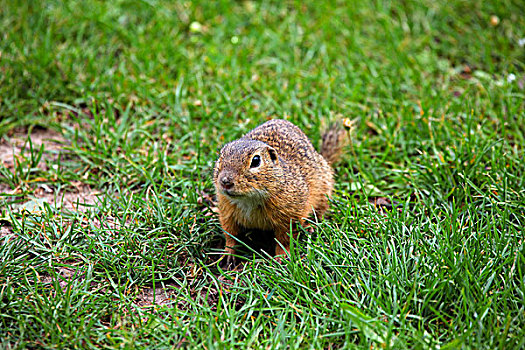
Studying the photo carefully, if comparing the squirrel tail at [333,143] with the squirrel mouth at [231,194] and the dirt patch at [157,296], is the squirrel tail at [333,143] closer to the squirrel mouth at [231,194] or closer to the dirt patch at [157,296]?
the squirrel mouth at [231,194]

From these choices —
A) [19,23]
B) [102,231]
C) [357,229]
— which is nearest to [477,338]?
[357,229]

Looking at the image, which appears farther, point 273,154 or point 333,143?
point 333,143

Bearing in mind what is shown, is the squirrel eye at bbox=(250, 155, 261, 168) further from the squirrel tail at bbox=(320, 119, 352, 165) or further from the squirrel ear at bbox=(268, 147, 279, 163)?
the squirrel tail at bbox=(320, 119, 352, 165)

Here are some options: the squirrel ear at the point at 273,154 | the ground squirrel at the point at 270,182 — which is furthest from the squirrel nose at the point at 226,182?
the squirrel ear at the point at 273,154

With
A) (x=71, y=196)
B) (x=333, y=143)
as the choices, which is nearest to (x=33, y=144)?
(x=71, y=196)

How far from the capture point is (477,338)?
281cm

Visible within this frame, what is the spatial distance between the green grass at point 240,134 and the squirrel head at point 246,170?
1.66 ft

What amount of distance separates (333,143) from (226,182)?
1.57m

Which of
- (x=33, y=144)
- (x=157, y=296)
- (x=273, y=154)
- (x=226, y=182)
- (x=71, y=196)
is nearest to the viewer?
(x=226, y=182)

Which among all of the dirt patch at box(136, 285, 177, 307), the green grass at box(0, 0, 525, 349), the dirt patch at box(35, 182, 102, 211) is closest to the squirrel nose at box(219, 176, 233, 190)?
the green grass at box(0, 0, 525, 349)

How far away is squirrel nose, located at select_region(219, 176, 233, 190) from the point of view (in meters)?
3.32

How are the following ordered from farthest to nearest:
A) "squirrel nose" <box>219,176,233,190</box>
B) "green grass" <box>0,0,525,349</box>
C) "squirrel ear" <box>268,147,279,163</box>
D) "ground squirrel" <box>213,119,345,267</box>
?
"squirrel ear" <box>268,147,279,163</box> → "ground squirrel" <box>213,119,345,267</box> → "squirrel nose" <box>219,176,233,190</box> → "green grass" <box>0,0,525,349</box>

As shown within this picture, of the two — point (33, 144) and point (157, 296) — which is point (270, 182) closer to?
point (157, 296)

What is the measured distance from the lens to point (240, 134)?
4898mm
